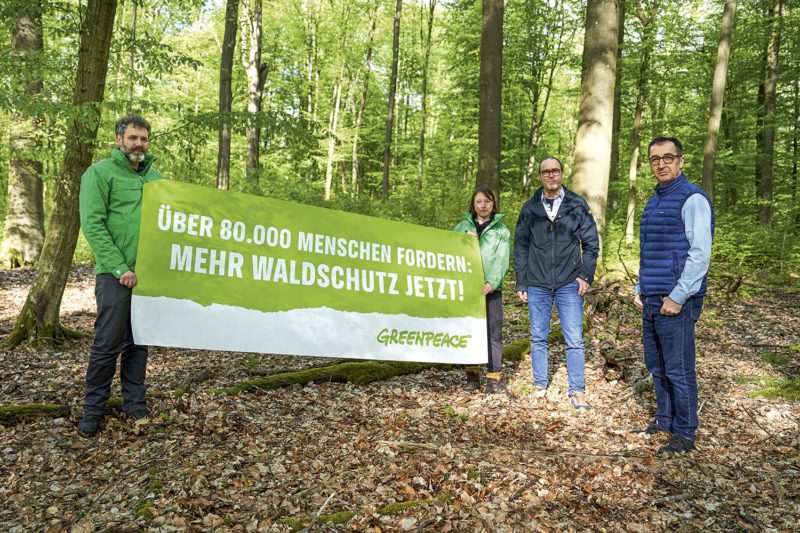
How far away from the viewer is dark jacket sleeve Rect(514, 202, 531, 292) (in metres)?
5.20

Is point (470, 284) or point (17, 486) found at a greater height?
point (470, 284)

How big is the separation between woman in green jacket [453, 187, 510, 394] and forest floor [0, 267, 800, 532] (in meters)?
0.28

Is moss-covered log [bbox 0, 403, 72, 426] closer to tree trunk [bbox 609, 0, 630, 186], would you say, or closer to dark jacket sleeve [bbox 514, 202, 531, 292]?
dark jacket sleeve [bbox 514, 202, 531, 292]

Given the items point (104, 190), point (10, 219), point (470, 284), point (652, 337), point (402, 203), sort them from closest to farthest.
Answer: point (104, 190) < point (652, 337) < point (470, 284) < point (10, 219) < point (402, 203)

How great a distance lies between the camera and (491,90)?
8.34 m

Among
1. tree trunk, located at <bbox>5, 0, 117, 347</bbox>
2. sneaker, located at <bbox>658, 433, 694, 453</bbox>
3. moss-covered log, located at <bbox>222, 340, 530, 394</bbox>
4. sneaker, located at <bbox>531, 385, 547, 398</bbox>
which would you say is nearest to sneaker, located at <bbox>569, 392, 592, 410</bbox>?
sneaker, located at <bbox>531, 385, 547, 398</bbox>

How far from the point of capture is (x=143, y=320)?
393 centimetres

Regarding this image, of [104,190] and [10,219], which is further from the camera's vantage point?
[10,219]

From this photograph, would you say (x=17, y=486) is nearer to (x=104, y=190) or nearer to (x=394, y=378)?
(x=104, y=190)

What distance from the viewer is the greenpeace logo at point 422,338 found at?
4980 mm

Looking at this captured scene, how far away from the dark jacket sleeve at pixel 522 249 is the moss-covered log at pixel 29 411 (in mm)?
4390

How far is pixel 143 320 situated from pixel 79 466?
111 cm

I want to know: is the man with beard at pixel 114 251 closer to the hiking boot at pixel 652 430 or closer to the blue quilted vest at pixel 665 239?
the blue quilted vest at pixel 665 239

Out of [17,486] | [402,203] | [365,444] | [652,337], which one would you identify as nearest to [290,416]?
[365,444]
